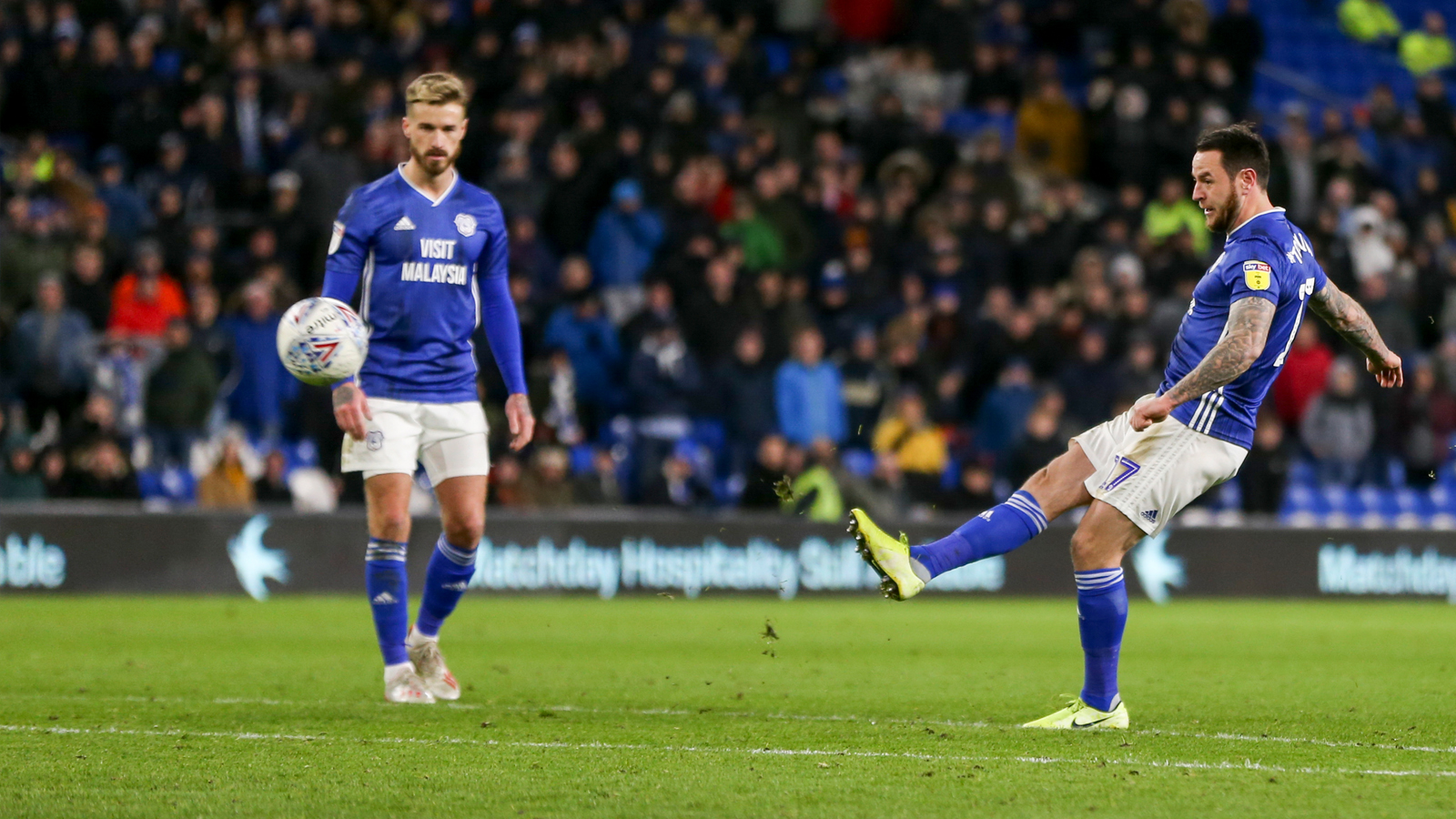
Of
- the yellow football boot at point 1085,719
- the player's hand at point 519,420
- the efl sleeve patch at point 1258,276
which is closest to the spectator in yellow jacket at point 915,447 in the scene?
the player's hand at point 519,420

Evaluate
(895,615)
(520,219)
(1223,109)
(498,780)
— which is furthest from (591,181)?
(498,780)

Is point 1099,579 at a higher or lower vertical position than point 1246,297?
lower

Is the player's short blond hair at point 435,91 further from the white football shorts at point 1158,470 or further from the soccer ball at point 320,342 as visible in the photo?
the white football shorts at point 1158,470

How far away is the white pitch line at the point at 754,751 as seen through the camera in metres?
6.04

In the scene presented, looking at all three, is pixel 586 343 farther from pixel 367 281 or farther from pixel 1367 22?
pixel 1367 22

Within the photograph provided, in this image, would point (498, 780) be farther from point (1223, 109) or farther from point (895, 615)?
point (1223, 109)

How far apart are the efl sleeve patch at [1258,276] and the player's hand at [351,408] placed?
3.42m

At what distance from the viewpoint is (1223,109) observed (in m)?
20.9

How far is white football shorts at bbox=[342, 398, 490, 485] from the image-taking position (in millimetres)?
7805

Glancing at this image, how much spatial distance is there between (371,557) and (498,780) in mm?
2405

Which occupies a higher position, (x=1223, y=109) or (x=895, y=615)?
(x=1223, y=109)

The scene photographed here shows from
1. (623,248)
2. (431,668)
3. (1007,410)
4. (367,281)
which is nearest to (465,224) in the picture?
(367,281)

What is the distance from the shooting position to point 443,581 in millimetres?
8102

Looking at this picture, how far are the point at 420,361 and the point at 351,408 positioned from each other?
435 mm
